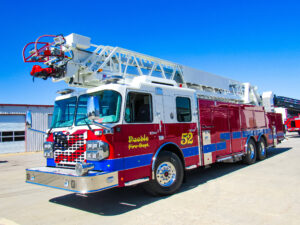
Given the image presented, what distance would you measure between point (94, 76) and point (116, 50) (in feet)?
3.45

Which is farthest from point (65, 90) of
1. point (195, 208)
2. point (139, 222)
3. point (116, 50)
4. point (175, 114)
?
point (195, 208)

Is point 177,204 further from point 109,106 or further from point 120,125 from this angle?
point 109,106

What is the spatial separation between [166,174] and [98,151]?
69.3 inches

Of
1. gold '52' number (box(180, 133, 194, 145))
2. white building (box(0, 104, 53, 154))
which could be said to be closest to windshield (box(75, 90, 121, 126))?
gold '52' number (box(180, 133, 194, 145))

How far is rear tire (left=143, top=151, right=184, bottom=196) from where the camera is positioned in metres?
5.09

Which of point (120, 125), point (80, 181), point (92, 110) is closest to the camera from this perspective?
point (92, 110)

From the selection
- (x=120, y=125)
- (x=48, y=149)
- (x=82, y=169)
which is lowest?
(x=82, y=169)

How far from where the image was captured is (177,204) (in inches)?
184

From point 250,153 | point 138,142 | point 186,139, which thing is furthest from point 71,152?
point 250,153

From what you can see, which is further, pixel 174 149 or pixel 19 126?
pixel 19 126

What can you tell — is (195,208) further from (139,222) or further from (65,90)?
(65,90)

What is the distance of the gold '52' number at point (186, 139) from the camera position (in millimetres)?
5870

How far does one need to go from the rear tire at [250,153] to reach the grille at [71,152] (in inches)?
252

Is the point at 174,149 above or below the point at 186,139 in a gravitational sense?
below
